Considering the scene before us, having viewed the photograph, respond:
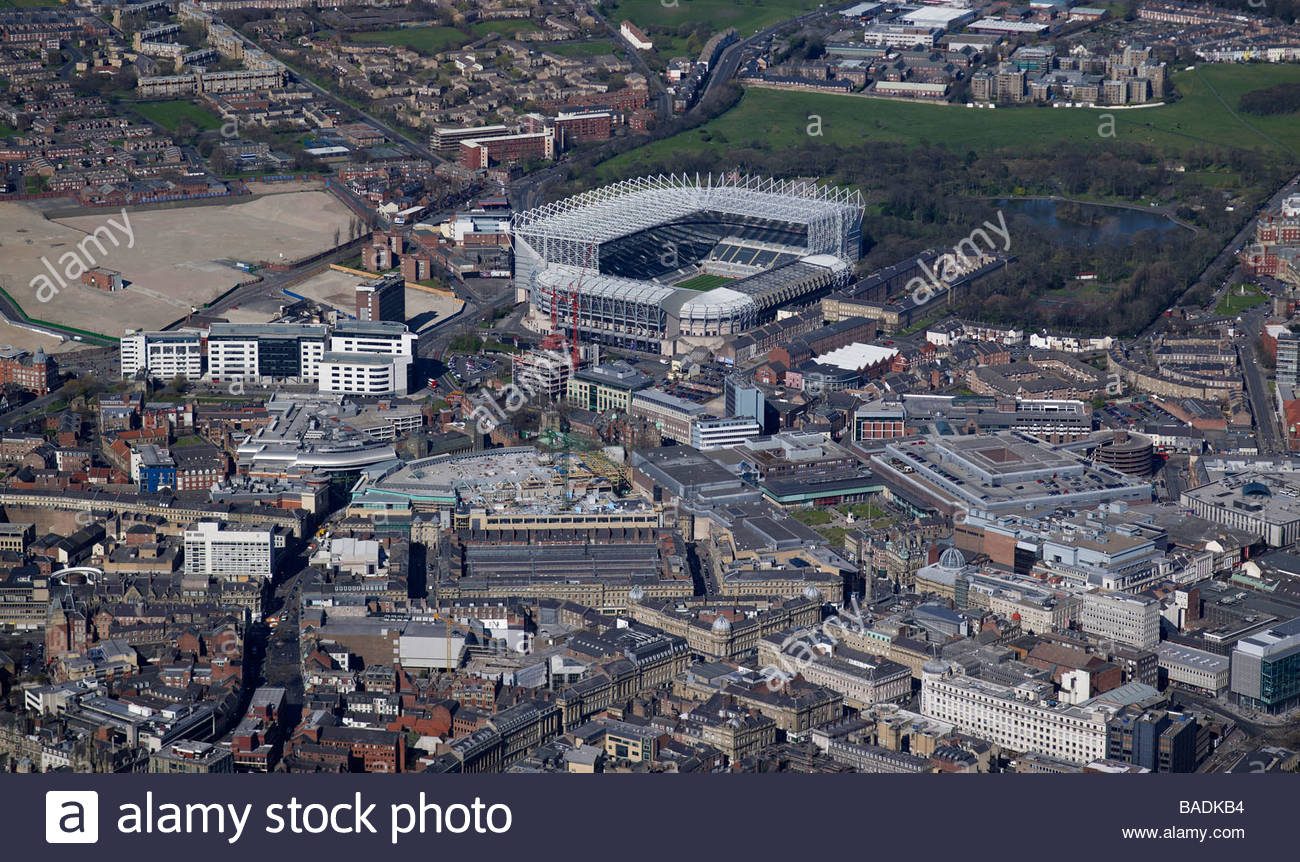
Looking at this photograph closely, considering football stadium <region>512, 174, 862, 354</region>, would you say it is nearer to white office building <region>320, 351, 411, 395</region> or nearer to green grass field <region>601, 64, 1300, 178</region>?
white office building <region>320, 351, 411, 395</region>

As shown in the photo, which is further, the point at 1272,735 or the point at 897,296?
the point at 897,296

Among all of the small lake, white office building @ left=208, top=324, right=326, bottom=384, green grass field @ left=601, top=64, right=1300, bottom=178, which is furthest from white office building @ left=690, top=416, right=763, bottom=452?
green grass field @ left=601, top=64, right=1300, bottom=178

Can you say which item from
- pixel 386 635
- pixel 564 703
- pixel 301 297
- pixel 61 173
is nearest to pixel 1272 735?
pixel 564 703

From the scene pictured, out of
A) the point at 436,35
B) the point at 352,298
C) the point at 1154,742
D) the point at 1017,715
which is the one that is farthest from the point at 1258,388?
the point at 436,35

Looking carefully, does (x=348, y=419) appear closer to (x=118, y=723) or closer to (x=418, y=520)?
(x=418, y=520)

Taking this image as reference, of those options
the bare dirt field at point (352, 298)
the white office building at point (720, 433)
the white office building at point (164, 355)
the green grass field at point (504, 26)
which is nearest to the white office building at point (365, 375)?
the white office building at point (164, 355)

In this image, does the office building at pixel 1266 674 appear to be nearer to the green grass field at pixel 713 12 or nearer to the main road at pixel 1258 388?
the main road at pixel 1258 388
